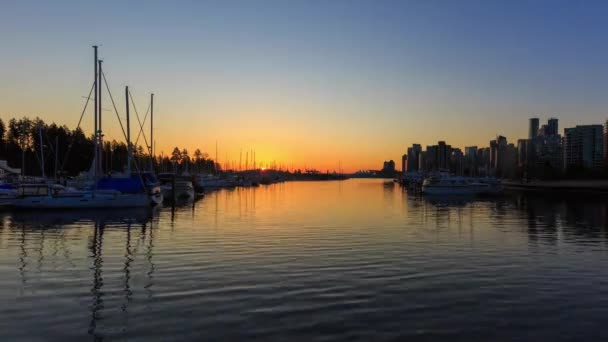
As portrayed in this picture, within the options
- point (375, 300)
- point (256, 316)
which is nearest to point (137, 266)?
point (256, 316)

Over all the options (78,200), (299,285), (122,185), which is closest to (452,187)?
(122,185)

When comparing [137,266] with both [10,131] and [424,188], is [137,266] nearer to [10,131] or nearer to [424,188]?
[424,188]

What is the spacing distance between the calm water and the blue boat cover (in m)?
21.2

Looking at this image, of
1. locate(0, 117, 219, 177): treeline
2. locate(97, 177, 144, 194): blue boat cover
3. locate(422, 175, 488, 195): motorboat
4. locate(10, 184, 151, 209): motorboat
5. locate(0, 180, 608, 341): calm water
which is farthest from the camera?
locate(0, 117, 219, 177): treeline

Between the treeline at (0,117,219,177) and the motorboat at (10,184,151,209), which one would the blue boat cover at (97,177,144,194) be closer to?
the motorboat at (10,184,151,209)

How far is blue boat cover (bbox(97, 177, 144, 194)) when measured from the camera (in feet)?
177

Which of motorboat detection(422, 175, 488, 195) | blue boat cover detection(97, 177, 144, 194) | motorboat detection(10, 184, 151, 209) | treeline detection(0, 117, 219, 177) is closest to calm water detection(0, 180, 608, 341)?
motorboat detection(10, 184, 151, 209)

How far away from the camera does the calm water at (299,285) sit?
12195 mm

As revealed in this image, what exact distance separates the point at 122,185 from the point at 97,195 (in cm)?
425

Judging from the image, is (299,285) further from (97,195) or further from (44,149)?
(44,149)

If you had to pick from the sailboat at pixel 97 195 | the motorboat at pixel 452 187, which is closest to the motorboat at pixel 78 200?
the sailboat at pixel 97 195

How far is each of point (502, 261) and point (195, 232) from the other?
19.6 m

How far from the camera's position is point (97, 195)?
165ft

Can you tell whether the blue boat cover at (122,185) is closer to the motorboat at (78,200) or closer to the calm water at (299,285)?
the motorboat at (78,200)
